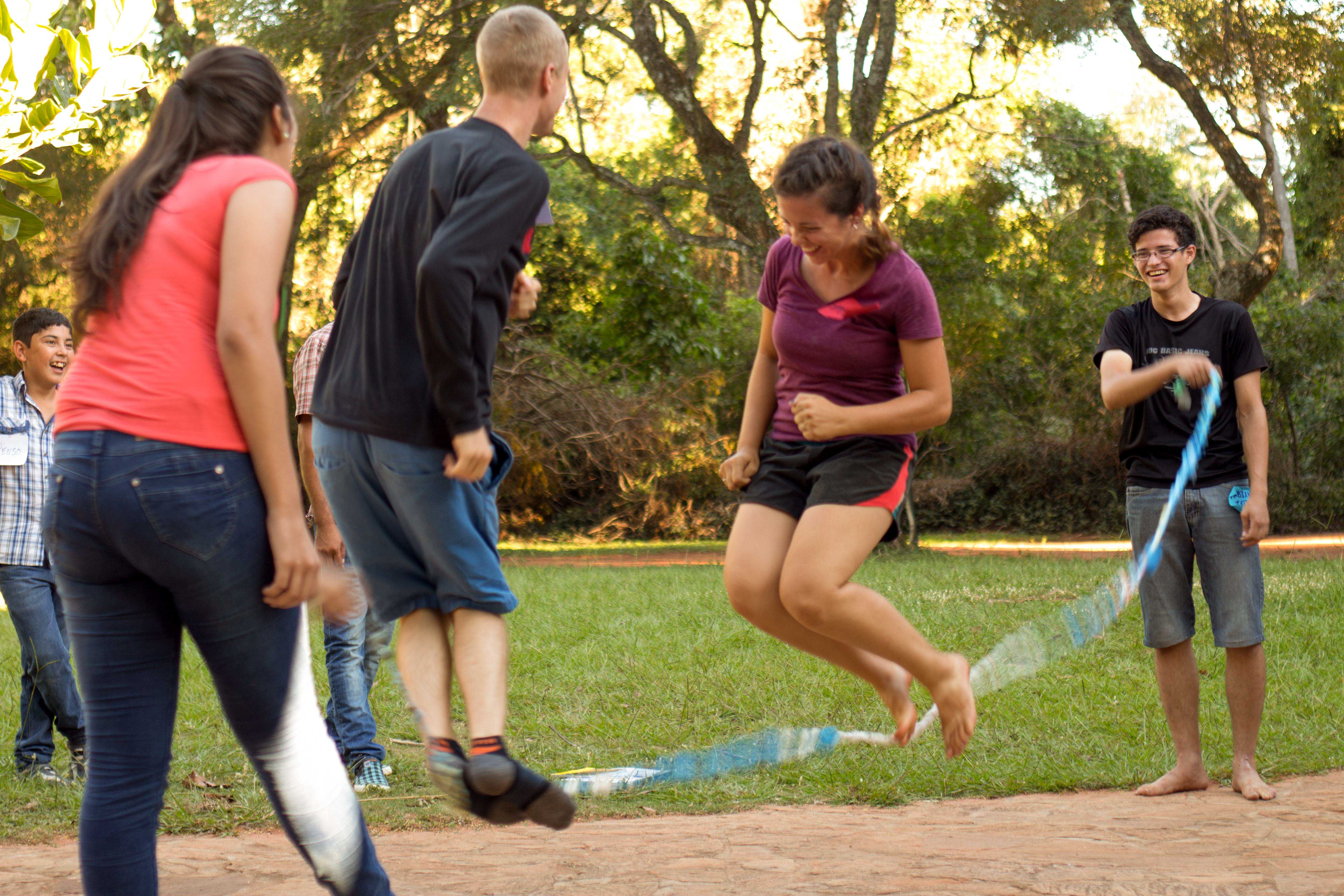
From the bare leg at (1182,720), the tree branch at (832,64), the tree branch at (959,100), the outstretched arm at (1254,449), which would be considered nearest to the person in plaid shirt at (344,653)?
the bare leg at (1182,720)

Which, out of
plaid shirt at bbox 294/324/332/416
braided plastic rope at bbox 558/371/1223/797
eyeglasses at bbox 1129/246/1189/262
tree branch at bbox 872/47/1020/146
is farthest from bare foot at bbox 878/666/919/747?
tree branch at bbox 872/47/1020/146

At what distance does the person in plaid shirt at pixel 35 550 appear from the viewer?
5379mm

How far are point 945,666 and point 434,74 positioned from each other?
12508 millimetres

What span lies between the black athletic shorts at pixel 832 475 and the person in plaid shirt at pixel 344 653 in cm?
191

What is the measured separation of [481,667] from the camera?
9.83ft

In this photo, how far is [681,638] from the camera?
29.4ft

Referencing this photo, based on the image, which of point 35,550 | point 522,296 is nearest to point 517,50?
point 522,296

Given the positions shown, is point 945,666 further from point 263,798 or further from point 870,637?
point 263,798

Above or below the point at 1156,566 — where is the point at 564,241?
above

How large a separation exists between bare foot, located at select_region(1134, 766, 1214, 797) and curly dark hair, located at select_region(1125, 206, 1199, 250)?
223 centimetres

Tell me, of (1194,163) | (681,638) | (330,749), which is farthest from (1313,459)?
(1194,163)

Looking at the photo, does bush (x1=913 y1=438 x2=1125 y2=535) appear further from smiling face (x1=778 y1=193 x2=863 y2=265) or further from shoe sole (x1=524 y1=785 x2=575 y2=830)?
shoe sole (x1=524 y1=785 x2=575 y2=830)

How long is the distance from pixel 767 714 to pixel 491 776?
13.5ft

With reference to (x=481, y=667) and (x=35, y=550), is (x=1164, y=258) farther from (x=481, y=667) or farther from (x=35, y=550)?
(x=35, y=550)
